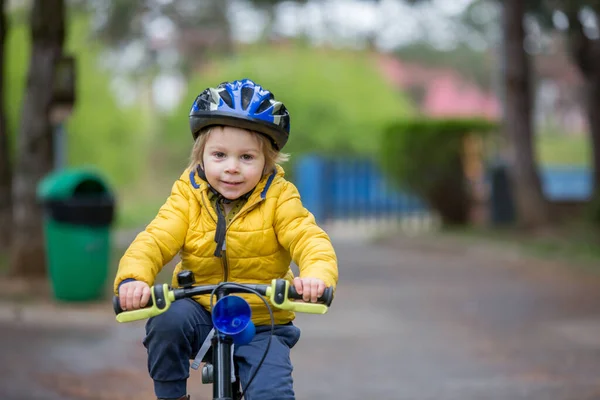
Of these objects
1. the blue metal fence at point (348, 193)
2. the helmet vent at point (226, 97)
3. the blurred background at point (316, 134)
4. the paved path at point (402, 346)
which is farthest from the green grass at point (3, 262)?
the blue metal fence at point (348, 193)

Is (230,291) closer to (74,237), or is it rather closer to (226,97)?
(226,97)

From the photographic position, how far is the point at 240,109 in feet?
11.3

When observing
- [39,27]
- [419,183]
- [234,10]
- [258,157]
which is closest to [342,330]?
[39,27]

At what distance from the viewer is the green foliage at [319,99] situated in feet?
103

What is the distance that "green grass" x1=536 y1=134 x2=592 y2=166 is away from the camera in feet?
152

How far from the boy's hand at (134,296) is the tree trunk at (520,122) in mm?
15600

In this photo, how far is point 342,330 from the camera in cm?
954

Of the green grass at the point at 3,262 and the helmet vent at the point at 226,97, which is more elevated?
the helmet vent at the point at 226,97

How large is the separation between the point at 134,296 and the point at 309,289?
0.52m

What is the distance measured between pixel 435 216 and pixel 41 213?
36.4 feet

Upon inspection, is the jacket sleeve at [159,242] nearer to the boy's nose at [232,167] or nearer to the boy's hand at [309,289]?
the boy's nose at [232,167]

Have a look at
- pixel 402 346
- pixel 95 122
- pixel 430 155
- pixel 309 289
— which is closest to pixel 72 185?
pixel 402 346

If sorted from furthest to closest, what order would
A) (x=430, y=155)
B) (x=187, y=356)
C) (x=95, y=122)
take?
(x=95, y=122), (x=430, y=155), (x=187, y=356)

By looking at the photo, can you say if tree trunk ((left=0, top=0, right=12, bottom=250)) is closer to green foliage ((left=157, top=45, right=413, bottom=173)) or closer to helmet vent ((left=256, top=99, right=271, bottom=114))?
helmet vent ((left=256, top=99, right=271, bottom=114))
